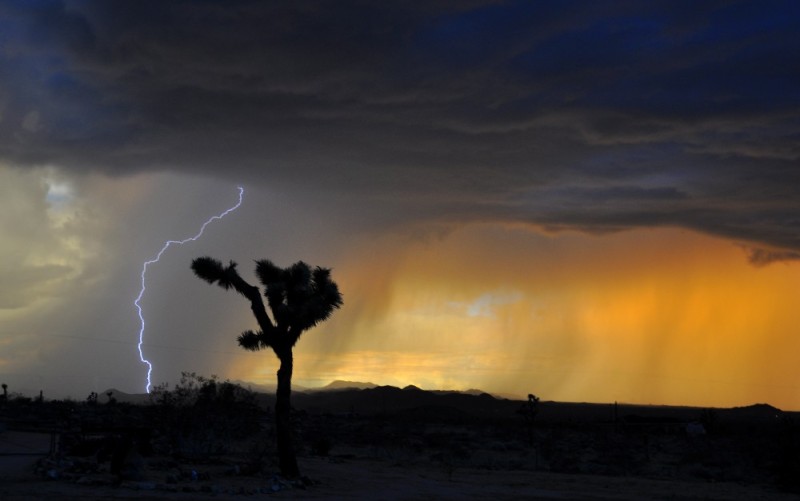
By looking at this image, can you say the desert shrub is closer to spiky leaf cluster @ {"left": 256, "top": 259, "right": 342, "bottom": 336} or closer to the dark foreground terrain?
the dark foreground terrain

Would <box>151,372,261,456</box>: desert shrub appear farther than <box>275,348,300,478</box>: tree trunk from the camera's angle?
Yes

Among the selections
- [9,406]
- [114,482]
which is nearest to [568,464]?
[114,482]

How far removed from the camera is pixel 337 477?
31.7m

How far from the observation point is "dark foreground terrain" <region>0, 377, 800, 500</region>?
2639cm

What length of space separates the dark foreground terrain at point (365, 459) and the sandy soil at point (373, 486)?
62 millimetres

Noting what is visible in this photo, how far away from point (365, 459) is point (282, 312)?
57.9 feet

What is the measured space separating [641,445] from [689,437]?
5.83 m

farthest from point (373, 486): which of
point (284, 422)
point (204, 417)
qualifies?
point (204, 417)

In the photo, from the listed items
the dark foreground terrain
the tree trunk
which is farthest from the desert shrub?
the tree trunk

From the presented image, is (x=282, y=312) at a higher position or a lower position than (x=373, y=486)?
higher

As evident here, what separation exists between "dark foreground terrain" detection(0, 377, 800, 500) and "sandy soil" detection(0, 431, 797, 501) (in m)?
0.06

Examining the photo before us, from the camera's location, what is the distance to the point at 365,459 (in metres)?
43.6

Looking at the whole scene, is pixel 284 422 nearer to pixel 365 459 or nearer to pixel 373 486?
pixel 373 486

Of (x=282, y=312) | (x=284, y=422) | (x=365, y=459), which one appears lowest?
(x=365, y=459)
